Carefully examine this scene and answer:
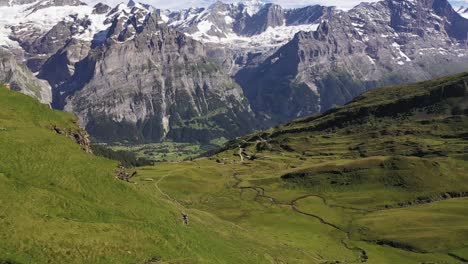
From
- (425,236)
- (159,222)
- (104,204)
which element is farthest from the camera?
(425,236)

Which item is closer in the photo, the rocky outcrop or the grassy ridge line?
the grassy ridge line

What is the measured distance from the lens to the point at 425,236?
182 m

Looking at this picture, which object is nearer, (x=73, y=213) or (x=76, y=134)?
(x=73, y=213)

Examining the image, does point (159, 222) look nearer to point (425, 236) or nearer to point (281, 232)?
point (281, 232)

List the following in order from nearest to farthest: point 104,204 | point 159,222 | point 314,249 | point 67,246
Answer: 1. point 67,246
2. point 104,204
3. point 159,222
4. point 314,249

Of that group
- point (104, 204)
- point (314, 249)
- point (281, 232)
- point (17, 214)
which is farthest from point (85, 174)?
point (281, 232)

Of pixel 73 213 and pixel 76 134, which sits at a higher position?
pixel 73 213

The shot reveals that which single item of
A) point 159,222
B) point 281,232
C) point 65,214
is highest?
point 65,214

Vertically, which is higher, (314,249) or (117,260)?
(117,260)

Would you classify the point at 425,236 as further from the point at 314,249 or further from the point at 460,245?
the point at 314,249

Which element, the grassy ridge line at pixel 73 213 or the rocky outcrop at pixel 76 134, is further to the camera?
the rocky outcrop at pixel 76 134

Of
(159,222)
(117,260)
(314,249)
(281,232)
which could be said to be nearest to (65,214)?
(117,260)

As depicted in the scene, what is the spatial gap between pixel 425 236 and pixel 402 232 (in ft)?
31.9

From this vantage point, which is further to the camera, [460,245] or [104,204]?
[460,245]
